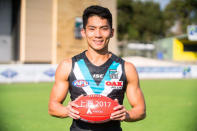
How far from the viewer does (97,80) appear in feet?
9.87

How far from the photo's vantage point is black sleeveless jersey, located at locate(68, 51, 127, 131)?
3.01m

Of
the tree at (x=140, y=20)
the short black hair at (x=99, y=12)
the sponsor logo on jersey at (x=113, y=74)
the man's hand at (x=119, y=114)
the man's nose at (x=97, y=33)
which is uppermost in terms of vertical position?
the tree at (x=140, y=20)

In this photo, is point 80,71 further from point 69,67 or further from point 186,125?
point 186,125

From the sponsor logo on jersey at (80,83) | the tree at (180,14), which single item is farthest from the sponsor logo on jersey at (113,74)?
the tree at (180,14)

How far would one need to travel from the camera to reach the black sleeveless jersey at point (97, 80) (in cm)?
301

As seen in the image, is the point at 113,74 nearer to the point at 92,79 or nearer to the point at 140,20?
the point at 92,79

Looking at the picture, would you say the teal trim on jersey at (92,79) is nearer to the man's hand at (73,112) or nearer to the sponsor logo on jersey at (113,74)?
the sponsor logo on jersey at (113,74)

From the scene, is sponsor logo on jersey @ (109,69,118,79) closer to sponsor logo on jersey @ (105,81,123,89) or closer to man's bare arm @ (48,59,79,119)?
sponsor logo on jersey @ (105,81,123,89)

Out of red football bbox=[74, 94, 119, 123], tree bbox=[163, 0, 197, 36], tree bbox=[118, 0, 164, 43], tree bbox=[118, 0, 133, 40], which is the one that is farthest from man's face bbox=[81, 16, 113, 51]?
tree bbox=[118, 0, 164, 43]

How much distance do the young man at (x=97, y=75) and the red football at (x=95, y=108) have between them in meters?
0.16

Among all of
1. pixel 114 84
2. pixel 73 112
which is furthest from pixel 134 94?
pixel 73 112

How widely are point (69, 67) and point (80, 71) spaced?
0.48 feet

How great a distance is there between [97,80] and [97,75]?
2.3 inches

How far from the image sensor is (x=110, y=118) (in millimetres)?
2814
